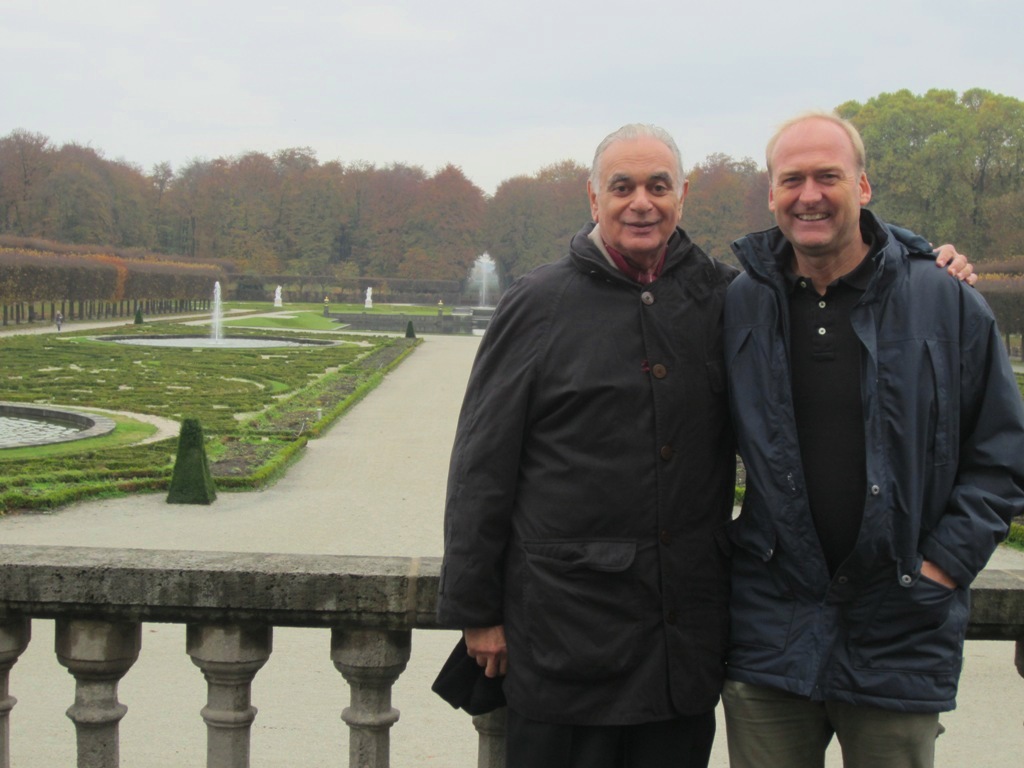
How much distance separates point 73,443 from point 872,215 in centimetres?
1215

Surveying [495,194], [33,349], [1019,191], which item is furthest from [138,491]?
[495,194]

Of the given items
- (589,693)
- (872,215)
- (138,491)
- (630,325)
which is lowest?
(138,491)

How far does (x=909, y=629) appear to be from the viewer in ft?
6.98

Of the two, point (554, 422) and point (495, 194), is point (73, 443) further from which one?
point (495, 194)

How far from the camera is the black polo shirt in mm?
2186

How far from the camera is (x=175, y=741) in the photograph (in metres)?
4.69

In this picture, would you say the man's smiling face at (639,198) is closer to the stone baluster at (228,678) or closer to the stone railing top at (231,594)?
the stone railing top at (231,594)

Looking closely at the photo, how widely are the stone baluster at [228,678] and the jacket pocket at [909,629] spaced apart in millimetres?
1269

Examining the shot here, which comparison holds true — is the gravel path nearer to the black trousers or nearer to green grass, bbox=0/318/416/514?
green grass, bbox=0/318/416/514

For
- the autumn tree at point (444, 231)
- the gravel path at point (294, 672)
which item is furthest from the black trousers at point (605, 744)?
the autumn tree at point (444, 231)

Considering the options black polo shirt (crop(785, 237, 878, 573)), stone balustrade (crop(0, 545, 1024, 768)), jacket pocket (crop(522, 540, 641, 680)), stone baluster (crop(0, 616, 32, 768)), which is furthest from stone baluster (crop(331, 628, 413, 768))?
black polo shirt (crop(785, 237, 878, 573))

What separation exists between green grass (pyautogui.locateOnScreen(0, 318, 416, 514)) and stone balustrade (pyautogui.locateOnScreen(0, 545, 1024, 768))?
7.78m

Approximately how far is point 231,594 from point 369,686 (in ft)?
1.20

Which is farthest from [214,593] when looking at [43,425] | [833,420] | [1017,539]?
[43,425]
